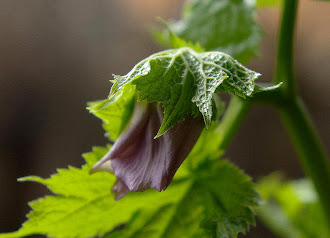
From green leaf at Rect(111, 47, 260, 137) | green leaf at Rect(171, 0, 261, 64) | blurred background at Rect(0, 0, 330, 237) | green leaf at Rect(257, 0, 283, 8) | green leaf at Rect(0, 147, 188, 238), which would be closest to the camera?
green leaf at Rect(111, 47, 260, 137)

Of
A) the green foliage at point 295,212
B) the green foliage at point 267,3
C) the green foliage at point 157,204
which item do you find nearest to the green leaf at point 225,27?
the green foliage at point 267,3

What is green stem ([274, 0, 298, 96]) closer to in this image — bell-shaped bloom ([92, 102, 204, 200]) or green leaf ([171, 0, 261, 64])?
green leaf ([171, 0, 261, 64])

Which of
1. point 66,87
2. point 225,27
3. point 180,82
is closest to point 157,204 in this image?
point 180,82

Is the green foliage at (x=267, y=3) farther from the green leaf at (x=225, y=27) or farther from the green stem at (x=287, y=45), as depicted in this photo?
the green stem at (x=287, y=45)

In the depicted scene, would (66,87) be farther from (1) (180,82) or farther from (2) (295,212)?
(1) (180,82)

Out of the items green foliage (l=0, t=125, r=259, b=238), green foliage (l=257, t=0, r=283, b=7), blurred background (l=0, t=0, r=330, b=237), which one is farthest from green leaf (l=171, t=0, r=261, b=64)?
blurred background (l=0, t=0, r=330, b=237)
